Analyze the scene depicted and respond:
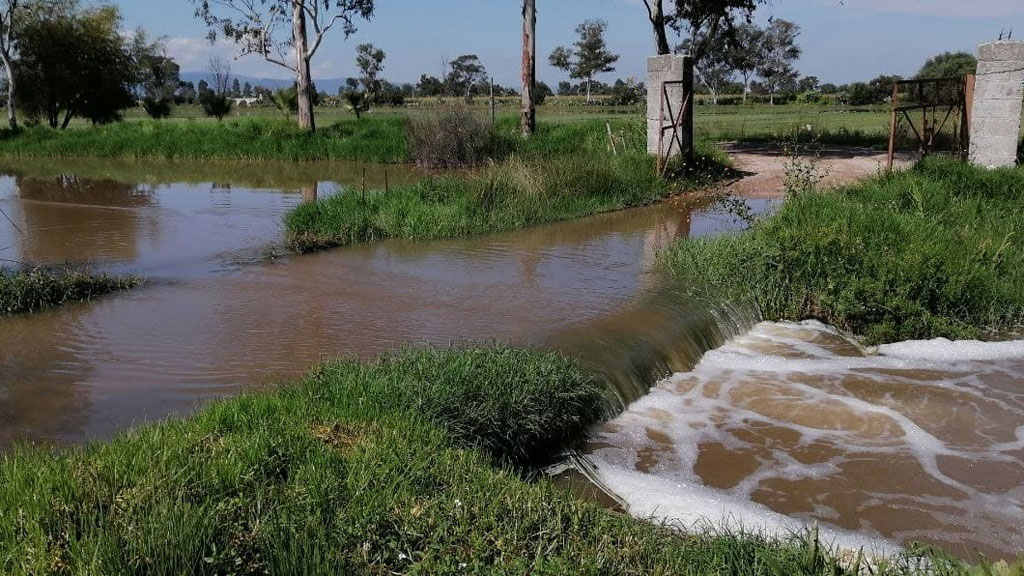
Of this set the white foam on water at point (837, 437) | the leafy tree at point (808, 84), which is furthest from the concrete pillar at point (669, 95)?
the leafy tree at point (808, 84)

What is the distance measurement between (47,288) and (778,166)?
15900 mm

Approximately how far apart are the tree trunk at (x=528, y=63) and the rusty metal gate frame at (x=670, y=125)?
6295 mm

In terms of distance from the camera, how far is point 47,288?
29.0ft

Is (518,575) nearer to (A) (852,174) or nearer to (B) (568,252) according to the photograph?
(B) (568,252)

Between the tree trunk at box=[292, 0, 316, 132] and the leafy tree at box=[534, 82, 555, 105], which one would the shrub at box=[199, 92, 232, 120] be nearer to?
the tree trunk at box=[292, 0, 316, 132]

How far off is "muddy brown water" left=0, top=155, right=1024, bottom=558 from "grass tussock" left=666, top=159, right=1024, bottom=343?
0.36m

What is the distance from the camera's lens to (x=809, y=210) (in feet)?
33.6

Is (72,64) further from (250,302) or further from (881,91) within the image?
(881,91)

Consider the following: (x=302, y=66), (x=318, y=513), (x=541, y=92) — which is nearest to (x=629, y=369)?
(x=318, y=513)

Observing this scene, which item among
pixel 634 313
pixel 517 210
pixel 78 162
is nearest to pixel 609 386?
pixel 634 313

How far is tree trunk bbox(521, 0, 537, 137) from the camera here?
2234 centimetres

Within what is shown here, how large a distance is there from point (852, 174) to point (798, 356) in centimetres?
1086

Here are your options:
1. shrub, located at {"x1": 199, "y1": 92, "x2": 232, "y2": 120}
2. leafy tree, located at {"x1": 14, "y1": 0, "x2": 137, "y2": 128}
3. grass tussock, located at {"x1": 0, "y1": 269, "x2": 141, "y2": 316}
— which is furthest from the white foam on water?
shrub, located at {"x1": 199, "y1": 92, "x2": 232, "y2": 120}

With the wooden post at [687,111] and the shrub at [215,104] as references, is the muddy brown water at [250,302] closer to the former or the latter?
the wooden post at [687,111]
